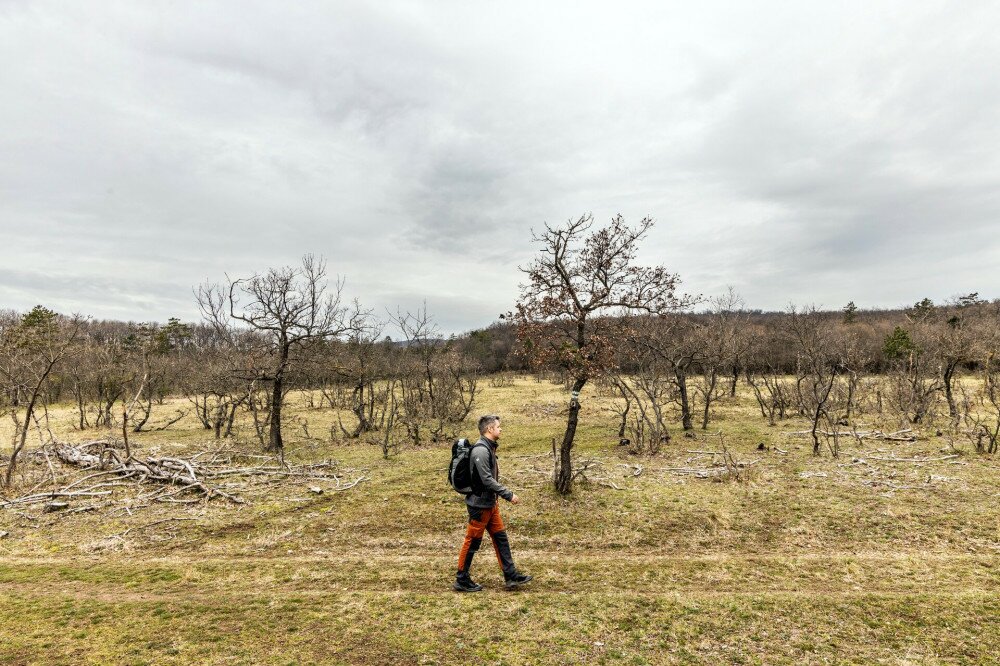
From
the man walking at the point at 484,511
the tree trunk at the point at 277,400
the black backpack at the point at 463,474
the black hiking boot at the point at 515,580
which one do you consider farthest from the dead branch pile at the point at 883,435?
the tree trunk at the point at 277,400

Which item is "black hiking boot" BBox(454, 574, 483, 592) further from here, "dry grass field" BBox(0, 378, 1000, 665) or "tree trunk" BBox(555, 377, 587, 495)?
"tree trunk" BBox(555, 377, 587, 495)

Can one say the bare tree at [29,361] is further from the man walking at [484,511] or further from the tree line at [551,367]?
the man walking at [484,511]

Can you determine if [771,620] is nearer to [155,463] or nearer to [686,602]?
[686,602]

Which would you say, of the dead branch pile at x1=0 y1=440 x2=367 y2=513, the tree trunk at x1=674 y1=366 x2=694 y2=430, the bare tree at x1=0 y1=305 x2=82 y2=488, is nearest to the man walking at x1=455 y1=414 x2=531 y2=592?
the dead branch pile at x1=0 y1=440 x2=367 y2=513

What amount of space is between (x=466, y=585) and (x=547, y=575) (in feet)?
4.20

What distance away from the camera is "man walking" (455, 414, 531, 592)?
5.96m

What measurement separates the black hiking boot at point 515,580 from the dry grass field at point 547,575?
0.46 ft

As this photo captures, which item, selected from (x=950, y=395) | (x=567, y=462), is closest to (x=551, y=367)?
(x=567, y=462)

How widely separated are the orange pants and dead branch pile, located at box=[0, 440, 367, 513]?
22.0 feet

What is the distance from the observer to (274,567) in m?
7.21

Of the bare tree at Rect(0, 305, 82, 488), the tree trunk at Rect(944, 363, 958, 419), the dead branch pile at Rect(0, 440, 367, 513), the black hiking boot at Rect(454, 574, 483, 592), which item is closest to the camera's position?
the black hiking boot at Rect(454, 574, 483, 592)

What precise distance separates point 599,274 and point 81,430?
26945mm

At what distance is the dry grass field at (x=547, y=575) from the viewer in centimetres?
493

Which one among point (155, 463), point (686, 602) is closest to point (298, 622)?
point (686, 602)
